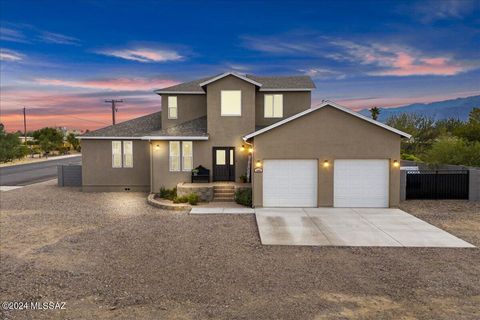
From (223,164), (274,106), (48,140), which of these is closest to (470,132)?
(274,106)

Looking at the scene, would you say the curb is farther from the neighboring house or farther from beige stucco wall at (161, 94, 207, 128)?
beige stucco wall at (161, 94, 207, 128)

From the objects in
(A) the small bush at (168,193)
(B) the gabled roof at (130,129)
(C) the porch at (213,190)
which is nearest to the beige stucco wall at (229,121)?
(C) the porch at (213,190)

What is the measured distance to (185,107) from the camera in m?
19.8

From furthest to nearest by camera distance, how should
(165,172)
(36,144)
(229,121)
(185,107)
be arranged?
(36,144) → (185,107) → (165,172) → (229,121)

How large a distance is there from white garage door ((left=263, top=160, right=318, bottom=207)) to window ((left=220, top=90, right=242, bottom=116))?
412cm

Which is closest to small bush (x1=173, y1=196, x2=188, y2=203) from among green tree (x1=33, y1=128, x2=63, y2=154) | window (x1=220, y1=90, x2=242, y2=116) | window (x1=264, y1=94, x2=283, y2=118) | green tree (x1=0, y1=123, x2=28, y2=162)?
window (x1=220, y1=90, x2=242, y2=116)

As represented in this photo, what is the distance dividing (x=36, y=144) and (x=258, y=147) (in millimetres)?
58511

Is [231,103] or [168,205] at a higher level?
Result: [231,103]

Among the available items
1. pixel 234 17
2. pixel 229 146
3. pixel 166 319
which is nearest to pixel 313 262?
pixel 166 319

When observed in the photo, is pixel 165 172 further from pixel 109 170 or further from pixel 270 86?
pixel 270 86

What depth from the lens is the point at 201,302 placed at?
616cm

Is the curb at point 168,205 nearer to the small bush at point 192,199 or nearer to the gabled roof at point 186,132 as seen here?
the small bush at point 192,199

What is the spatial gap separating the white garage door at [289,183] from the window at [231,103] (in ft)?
13.5

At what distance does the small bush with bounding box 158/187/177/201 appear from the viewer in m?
16.1
